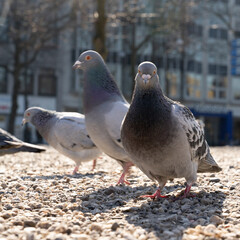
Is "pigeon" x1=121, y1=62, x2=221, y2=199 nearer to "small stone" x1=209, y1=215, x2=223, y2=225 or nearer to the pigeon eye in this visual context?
"small stone" x1=209, y1=215, x2=223, y2=225

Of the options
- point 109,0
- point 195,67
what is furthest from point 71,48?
point 109,0

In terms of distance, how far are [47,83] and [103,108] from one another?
30.6 meters

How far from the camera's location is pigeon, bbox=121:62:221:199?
13.5 feet

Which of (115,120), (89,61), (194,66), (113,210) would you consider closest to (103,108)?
(115,120)

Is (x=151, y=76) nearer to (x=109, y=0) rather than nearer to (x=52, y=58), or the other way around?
(x=109, y=0)

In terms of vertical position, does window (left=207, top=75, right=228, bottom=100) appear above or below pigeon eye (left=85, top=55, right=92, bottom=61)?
below

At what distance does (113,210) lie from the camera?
14.1 feet

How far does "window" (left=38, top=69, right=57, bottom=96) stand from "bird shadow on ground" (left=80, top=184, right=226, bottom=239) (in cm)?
3089

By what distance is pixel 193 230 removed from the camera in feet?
11.1

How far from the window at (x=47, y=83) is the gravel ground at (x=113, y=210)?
29.9m

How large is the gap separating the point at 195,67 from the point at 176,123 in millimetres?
38303

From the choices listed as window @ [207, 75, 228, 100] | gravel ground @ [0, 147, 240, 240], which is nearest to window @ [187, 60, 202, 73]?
window @ [207, 75, 228, 100]

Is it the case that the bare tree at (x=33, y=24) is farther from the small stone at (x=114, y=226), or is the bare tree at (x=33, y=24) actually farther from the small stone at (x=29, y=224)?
the small stone at (x=114, y=226)

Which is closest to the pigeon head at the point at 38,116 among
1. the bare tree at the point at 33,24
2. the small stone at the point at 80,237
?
the small stone at the point at 80,237
